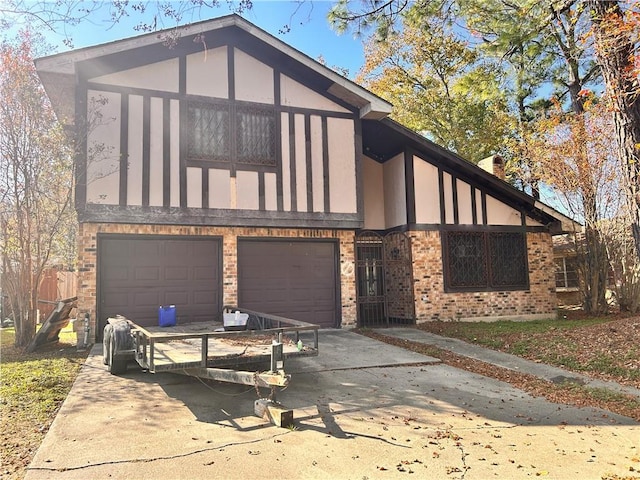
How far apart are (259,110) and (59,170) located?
4.87 meters

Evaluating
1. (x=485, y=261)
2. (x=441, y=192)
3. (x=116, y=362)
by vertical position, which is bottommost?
(x=116, y=362)

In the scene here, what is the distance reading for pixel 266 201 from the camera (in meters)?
11.4

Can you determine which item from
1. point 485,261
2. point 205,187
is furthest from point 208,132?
point 485,261

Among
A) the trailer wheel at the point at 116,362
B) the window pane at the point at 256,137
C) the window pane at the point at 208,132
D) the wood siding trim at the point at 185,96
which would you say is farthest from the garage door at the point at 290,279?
the trailer wheel at the point at 116,362

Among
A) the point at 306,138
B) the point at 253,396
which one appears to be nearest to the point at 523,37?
the point at 306,138

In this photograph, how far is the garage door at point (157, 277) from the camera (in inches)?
407

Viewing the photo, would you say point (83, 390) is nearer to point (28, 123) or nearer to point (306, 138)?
point (28, 123)

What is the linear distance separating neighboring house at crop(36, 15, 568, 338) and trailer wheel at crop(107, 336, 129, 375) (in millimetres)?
3386

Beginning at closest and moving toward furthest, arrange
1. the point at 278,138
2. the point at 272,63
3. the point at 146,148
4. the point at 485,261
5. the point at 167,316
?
the point at 167,316 < the point at 146,148 < the point at 278,138 < the point at 272,63 < the point at 485,261

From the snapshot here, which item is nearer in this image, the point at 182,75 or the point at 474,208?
the point at 182,75

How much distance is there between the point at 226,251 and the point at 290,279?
1.90 m

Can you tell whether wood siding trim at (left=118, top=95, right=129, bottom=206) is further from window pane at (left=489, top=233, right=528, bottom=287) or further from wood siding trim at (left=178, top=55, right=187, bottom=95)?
window pane at (left=489, top=233, right=528, bottom=287)

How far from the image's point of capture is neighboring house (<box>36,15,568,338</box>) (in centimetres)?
1018

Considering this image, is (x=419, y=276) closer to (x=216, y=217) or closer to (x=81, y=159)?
(x=216, y=217)
